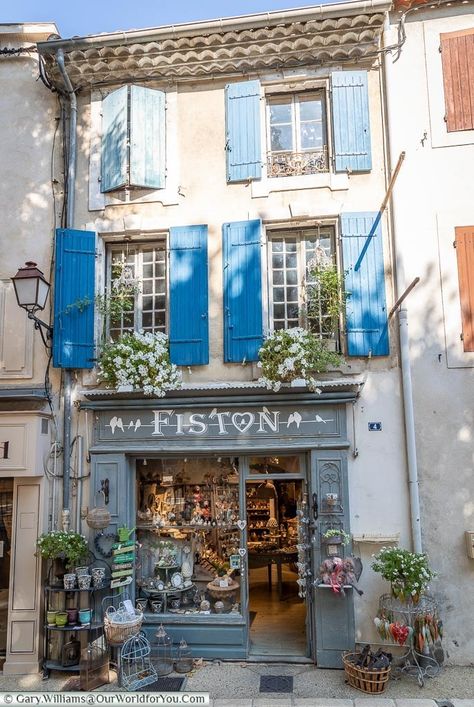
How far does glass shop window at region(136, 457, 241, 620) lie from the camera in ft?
23.1

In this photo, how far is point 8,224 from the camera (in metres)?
7.69

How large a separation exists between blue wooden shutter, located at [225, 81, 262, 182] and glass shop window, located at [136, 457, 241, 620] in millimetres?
3735

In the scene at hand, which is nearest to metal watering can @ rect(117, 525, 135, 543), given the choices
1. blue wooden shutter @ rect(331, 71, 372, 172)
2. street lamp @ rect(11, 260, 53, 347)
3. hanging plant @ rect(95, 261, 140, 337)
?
hanging plant @ rect(95, 261, 140, 337)

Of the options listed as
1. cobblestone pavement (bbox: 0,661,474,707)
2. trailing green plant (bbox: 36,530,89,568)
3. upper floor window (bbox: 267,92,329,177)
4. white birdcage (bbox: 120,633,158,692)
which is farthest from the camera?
upper floor window (bbox: 267,92,329,177)

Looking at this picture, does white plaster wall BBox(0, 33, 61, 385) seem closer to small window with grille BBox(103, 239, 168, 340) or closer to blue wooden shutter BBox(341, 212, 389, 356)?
small window with grille BBox(103, 239, 168, 340)

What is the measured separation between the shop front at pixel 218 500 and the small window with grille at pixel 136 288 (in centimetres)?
112

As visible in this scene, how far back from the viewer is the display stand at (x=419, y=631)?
5961 mm

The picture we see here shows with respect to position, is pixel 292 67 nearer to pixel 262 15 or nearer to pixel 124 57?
pixel 262 15

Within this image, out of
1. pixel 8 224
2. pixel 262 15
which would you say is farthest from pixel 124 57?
pixel 8 224

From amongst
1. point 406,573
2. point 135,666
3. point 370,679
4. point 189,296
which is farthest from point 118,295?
point 370,679

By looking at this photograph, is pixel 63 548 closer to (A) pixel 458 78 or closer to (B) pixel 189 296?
(B) pixel 189 296

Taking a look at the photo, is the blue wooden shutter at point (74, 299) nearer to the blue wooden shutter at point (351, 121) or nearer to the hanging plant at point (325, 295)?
the hanging plant at point (325, 295)

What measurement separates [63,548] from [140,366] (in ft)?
7.36

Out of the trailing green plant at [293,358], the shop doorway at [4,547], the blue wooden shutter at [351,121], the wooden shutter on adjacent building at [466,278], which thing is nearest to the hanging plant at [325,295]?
the trailing green plant at [293,358]
